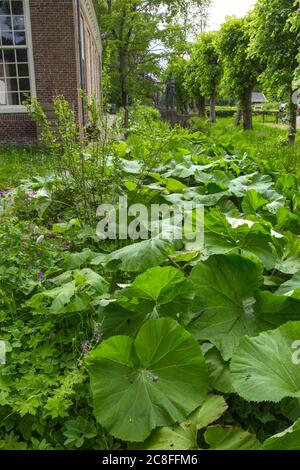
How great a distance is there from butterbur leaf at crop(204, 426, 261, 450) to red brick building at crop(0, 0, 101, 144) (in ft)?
33.7

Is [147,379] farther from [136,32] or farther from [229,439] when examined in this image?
[136,32]

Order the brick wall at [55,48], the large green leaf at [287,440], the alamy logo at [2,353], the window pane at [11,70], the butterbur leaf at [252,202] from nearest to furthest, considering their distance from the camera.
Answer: the large green leaf at [287,440] < the alamy logo at [2,353] < the butterbur leaf at [252,202] < the brick wall at [55,48] < the window pane at [11,70]

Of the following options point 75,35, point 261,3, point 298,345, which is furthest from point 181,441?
point 75,35

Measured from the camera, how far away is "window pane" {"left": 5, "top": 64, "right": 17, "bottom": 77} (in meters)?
11.5

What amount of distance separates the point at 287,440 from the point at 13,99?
1187cm

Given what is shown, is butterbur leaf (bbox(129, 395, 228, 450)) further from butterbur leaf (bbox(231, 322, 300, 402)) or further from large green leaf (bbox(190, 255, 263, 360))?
large green leaf (bbox(190, 255, 263, 360))

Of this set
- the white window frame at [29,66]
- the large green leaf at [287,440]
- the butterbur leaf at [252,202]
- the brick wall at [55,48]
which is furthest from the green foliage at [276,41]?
the large green leaf at [287,440]

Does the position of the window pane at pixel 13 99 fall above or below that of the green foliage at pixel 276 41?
below

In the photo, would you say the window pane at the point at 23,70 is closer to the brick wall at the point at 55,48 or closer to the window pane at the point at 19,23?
the brick wall at the point at 55,48

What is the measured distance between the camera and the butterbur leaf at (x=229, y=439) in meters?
1.39

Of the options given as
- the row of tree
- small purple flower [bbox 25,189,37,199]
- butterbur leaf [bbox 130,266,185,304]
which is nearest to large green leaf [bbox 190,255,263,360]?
butterbur leaf [bbox 130,266,185,304]

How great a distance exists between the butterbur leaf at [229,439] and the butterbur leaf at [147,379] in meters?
0.13

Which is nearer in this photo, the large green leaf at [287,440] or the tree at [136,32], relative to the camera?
the large green leaf at [287,440]

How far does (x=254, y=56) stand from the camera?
1210 cm
